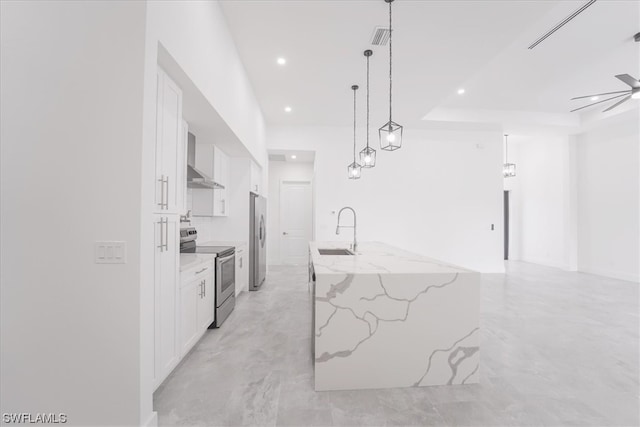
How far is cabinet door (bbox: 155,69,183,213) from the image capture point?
1851mm

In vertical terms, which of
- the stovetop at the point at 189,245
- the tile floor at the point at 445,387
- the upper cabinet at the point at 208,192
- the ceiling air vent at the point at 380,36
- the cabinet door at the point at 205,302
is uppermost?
the ceiling air vent at the point at 380,36

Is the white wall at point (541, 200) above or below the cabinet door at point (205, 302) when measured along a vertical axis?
above

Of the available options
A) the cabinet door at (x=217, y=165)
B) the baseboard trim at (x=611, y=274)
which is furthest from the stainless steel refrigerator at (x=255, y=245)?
the baseboard trim at (x=611, y=274)

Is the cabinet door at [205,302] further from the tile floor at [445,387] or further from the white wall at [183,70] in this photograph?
the white wall at [183,70]

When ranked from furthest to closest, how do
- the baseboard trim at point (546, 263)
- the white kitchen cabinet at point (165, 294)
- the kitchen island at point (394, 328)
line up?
the baseboard trim at point (546, 263)
the kitchen island at point (394, 328)
the white kitchen cabinet at point (165, 294)

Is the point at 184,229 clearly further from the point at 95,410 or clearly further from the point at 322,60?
the point at 322,60

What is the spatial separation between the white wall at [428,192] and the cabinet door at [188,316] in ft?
12.9

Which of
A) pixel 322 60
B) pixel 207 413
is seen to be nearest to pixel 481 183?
pixel 322 60

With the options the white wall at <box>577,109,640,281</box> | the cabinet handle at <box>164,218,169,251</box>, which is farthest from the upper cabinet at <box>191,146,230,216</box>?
the white wall at <box>577,109,640,281</box>

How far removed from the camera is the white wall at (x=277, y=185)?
24.7 ft

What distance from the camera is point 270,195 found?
7.60m

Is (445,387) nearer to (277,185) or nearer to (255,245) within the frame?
(255,245)

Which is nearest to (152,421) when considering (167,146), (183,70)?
(167,146)

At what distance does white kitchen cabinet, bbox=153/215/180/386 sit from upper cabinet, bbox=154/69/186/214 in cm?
13
